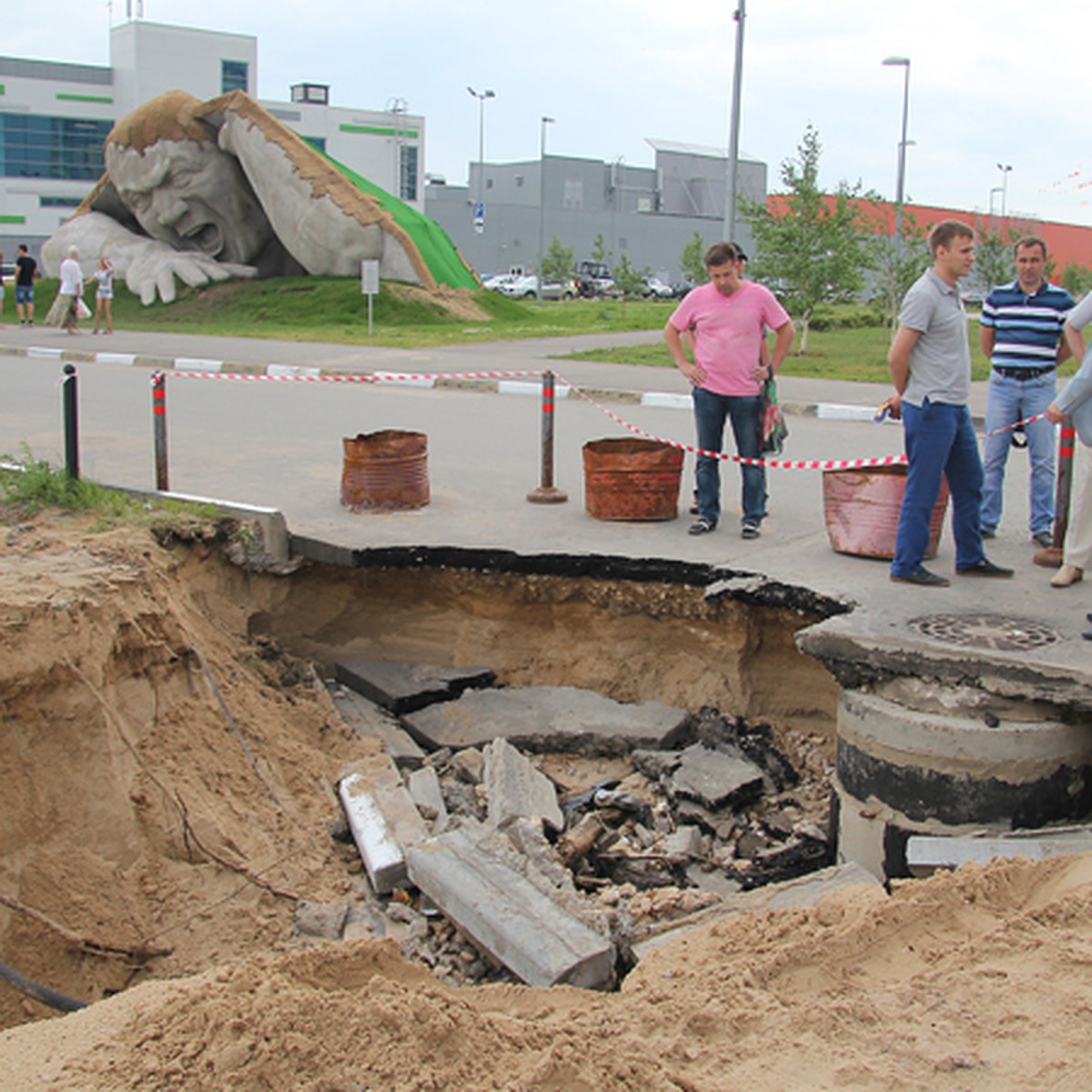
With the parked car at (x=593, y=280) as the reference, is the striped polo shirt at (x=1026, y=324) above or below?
below

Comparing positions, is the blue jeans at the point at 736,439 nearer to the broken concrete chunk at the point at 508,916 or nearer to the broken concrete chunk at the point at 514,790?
the broken concrete chunk at the point at 514,790

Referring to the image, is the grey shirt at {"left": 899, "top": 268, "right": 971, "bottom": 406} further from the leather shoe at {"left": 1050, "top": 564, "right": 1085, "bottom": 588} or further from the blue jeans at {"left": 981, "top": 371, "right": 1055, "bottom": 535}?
the blue jeans at {"left": 981, "top": 371, "right": 1055, "bottom": 535}

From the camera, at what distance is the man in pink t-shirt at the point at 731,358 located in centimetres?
698

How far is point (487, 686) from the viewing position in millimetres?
6988

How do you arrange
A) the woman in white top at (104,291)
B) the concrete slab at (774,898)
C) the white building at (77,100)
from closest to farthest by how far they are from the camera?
the concrete slab at (774,898), the woman in white top at (104,291), the white building at (77,100)

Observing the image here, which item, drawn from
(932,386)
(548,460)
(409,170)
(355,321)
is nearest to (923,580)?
(932,386)

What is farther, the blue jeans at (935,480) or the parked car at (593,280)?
the parked car at (593,280)

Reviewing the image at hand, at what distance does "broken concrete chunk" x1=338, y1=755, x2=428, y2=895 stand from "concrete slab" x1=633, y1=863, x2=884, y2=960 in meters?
1.21

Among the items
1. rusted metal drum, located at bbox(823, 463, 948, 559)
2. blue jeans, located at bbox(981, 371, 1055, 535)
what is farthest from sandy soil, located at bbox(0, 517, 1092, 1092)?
blue jeans, located at bbox(981, 371, 1055, 535)

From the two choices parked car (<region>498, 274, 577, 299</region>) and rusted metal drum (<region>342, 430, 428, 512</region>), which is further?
parked car (<region>498, 274, 577, 299</region>)

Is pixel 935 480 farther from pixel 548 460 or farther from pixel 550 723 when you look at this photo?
pixel 548 460

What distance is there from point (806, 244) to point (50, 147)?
59.1 metres

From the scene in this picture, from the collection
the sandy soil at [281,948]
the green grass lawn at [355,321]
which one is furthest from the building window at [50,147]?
the sandy soil at [281,948]

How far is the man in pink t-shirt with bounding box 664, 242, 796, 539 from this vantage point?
22.9 feet
